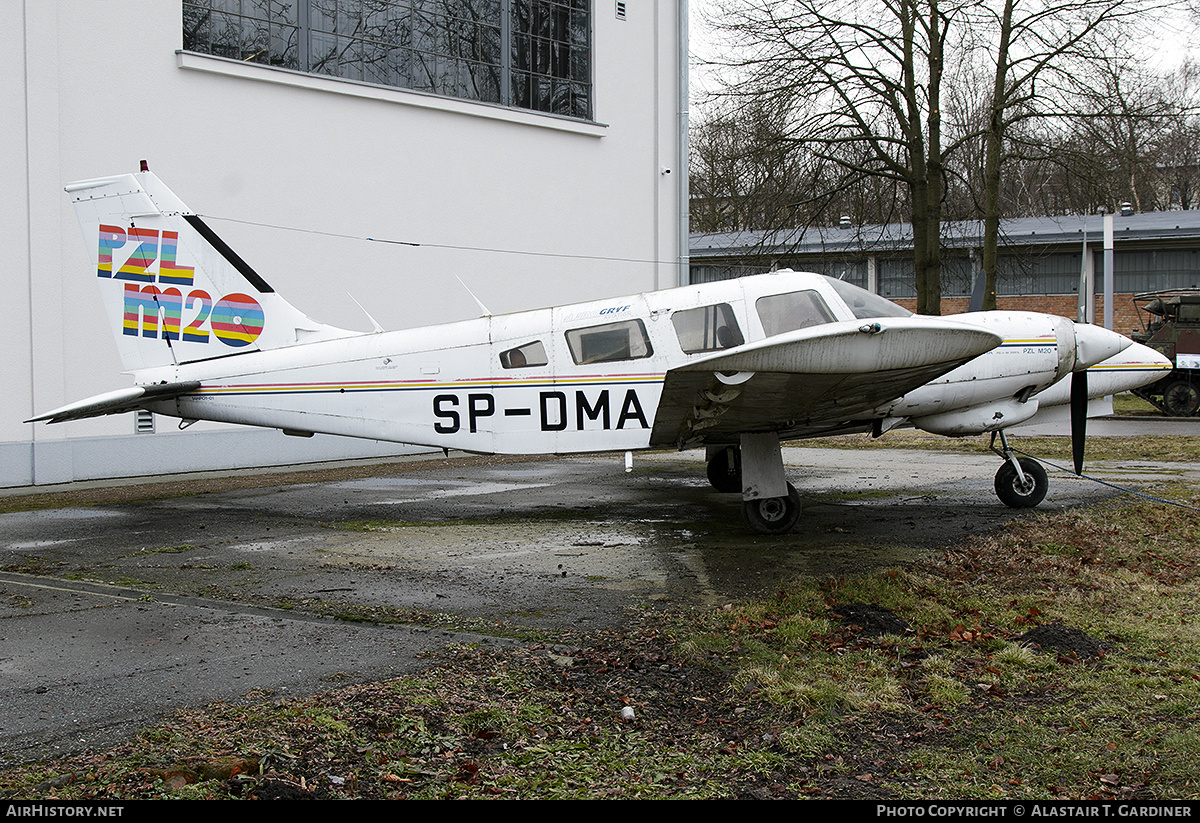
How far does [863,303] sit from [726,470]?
375cm

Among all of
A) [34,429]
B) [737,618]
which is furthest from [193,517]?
[737,618]

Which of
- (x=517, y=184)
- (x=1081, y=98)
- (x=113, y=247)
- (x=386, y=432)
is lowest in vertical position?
(x=386, y=432)

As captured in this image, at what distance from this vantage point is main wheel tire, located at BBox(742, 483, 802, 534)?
9.35 m

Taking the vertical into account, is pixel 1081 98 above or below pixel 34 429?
above

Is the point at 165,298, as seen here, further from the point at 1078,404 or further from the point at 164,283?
the point at 1078,404

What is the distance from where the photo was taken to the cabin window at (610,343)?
956 centimetres

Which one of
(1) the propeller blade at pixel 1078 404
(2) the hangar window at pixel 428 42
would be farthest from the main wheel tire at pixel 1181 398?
(1) the propeller blade at pixel 1078 404

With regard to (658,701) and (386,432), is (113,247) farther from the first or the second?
(658,701)

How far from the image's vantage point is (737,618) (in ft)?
19.4

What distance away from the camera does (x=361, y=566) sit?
812 centimetres

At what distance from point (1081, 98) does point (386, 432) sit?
18409 mm

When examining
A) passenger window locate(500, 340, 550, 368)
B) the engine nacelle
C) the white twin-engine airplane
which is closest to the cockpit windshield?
the white twin-engine airplane

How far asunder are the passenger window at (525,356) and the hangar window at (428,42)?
985 centimetres

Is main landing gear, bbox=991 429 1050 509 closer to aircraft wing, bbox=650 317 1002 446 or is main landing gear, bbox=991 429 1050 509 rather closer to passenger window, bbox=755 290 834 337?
aircraft wing, bbox=650 317 1002 446
